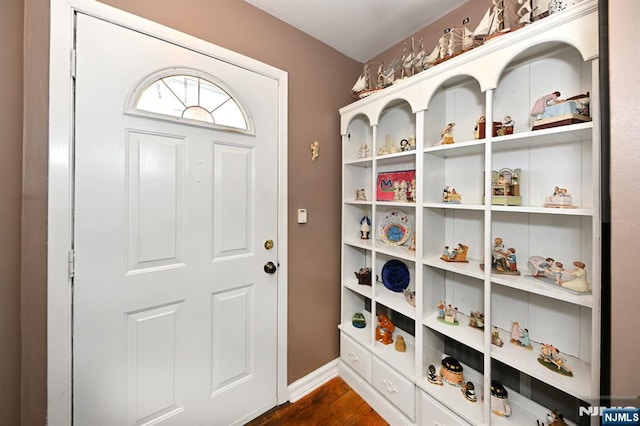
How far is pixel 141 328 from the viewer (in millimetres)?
1112

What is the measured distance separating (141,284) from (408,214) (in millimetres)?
1604

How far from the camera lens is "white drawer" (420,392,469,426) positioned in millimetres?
1164

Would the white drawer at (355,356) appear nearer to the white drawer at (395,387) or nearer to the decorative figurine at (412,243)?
the white drawer at (395,387)

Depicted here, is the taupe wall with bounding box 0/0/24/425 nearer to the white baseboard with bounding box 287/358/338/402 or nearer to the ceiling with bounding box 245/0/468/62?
the ceiling with bounding box 245/0/468/62

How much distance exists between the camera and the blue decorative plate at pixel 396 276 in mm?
1656

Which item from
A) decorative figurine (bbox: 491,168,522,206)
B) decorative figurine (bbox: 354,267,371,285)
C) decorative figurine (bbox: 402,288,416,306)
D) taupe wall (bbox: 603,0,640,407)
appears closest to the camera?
taupe wall (bbox: 603,0,640,407)

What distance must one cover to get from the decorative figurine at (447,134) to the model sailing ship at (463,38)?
0.35 meters

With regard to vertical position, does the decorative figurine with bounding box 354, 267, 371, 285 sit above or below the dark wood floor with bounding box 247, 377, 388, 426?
above

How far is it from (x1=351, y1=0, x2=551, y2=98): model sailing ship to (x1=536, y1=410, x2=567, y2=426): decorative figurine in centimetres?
171

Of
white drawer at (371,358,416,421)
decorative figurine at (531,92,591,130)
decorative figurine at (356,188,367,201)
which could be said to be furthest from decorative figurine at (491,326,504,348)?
decorative figurine at (356,188,367,201)

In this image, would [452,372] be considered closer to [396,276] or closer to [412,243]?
[396,276]

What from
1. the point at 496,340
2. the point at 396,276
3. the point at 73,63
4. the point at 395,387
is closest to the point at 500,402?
the point at 496,340

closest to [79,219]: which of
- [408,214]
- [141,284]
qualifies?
[141,284]

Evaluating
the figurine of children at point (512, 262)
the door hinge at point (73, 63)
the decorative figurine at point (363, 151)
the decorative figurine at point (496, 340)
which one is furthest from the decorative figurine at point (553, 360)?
the door hinge at point (73, 63)
